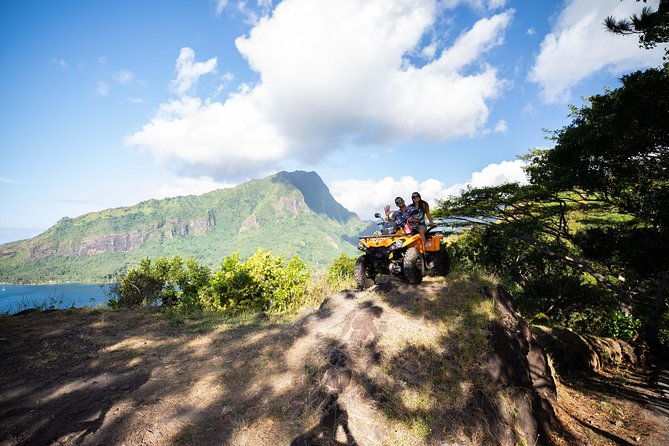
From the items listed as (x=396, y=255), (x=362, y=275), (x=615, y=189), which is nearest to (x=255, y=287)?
(x=362, y=275)

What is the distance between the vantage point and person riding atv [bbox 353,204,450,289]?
6.94 metres

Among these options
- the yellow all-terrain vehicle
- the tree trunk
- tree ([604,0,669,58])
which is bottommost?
the tree trunk

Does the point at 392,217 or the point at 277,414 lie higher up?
the point at 392,217

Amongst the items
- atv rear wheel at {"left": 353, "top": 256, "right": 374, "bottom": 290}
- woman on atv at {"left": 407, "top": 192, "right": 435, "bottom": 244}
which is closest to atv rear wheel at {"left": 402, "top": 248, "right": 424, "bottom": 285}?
woman on atv at {"left": 407, "top": 192, "right": 435, "bottom": 244}

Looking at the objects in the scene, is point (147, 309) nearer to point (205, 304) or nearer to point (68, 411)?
point (205, 304)

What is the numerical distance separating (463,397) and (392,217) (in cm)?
467

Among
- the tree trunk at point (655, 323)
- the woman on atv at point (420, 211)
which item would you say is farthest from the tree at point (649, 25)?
the tree trunk at point (655, 323)

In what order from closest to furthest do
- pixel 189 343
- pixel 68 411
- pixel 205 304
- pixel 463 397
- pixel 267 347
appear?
pixel 68 411 → pixel 463 397 → pixel 267 347 → pixel 189 343 → pixel 205 304

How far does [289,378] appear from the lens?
15.4ft

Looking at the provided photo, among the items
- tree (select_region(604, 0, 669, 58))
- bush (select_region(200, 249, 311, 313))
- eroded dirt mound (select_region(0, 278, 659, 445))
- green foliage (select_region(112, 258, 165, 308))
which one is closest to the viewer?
eroded dirt mound (select_region(0, 278, 659, 445))

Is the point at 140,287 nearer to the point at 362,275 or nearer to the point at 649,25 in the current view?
the point at 362,275

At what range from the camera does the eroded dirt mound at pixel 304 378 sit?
3713 mm

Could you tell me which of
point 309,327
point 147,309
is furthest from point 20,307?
point 309,327

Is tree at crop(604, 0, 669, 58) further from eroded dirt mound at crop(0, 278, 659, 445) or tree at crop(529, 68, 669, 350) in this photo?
eroded dirt mound at crop(0, 278, 659, 445)
